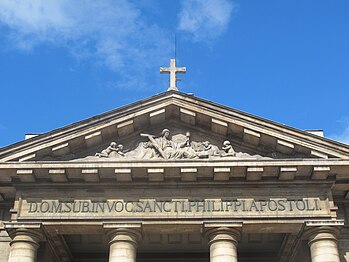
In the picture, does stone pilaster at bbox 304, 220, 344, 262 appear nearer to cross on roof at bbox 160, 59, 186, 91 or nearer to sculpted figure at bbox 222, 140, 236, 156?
sculpted figure at bbox 222, 140, 236, 156

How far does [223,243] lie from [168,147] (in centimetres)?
419

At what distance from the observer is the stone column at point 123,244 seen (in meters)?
21.9

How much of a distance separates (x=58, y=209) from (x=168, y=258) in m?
6.17

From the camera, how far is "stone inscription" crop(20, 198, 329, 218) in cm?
2258

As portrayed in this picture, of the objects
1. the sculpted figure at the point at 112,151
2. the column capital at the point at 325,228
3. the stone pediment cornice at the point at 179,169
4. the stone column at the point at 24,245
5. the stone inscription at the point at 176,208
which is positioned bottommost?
the stone column at the point at 24,245

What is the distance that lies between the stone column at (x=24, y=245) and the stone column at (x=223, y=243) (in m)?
6.20

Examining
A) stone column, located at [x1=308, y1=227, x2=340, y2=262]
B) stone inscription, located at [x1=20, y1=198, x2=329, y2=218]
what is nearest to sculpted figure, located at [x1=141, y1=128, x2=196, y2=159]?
stone inscription, located at [x1=20, y1=198, x2=329, y2=218]

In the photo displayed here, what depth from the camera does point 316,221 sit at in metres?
22.2

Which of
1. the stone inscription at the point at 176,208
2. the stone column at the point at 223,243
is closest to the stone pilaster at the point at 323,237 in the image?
the stone inscription at the point at 176,208

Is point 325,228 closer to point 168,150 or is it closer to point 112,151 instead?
point 168,150

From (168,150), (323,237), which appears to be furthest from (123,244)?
(323,237)

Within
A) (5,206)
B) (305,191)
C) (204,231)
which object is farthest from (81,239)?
(305,191)

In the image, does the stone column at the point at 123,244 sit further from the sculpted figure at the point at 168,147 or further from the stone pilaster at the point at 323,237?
the stone pilaster at the point at 323,237

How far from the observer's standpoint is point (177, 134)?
80.0ft
